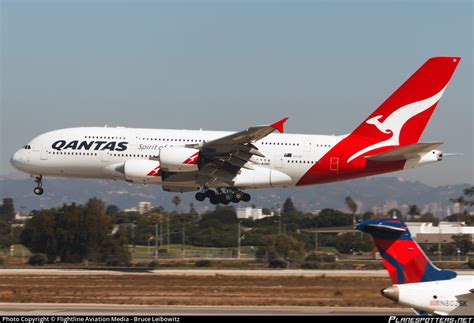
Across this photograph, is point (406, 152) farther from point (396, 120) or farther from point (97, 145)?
point (97, 145)

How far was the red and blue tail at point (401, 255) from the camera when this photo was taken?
73.0 feet

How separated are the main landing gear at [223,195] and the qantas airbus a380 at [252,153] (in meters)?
0.63

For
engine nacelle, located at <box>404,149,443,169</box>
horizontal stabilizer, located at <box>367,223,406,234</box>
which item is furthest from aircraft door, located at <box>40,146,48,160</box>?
horizontal stabilizer, located at <box>367,223,406,234</box>

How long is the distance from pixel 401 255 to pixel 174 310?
27.3 feet

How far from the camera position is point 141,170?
4556 cm

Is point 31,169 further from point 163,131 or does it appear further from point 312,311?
point 312,311

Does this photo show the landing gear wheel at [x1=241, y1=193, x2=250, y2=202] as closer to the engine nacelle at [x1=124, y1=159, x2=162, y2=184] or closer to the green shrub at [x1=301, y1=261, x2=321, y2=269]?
the green shrub at [x1=301, y1=261, x2=321, y2=269]

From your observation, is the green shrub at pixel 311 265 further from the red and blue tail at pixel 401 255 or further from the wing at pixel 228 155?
the red and blue tail at pixel 401 255

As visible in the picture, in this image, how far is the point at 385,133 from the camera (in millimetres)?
47375

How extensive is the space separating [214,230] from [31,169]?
22.6 metres

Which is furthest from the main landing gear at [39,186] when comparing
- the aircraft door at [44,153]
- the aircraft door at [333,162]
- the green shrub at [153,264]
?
the aircraft door at [333,162]

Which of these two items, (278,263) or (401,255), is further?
(278,263)

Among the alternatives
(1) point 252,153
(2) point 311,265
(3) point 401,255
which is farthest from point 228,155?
(3) point 401,255

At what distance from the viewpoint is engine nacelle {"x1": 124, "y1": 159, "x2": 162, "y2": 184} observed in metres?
45.5
